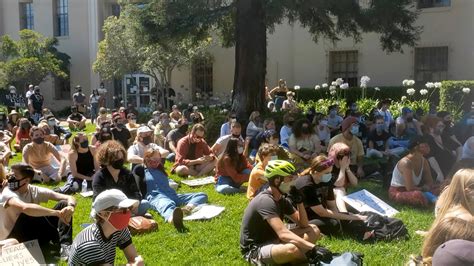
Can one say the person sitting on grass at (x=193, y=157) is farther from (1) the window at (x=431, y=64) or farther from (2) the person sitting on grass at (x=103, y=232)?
(1) the window at (x=431, y=64)

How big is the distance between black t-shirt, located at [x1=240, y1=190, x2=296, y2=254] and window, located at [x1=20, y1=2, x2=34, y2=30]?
31611 mm

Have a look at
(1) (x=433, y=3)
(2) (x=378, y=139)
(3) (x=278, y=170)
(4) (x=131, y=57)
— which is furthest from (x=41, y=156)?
(1) (x=433, y=3)

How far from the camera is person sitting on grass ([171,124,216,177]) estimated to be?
10.5m

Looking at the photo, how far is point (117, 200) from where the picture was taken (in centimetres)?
406

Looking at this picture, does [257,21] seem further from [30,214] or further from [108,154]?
[30,214]

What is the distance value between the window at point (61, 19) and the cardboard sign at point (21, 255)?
2921 cm

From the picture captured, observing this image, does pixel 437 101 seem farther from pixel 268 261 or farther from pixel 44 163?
pixel 268 261

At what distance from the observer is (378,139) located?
38.7 ft

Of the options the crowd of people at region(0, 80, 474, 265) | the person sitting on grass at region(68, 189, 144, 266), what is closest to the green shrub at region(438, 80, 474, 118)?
the crowd of people at region(0, 80, 474, 265)

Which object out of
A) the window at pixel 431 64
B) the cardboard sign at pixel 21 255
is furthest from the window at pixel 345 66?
the cardboard sign at pixel 21 255

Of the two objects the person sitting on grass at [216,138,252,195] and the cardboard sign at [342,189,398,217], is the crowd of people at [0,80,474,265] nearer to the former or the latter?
the person sitting on grass at [216,138,252,195]

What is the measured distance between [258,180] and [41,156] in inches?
178

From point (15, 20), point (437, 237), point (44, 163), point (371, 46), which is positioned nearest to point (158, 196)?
point (44, 163)

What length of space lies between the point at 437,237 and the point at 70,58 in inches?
1197
